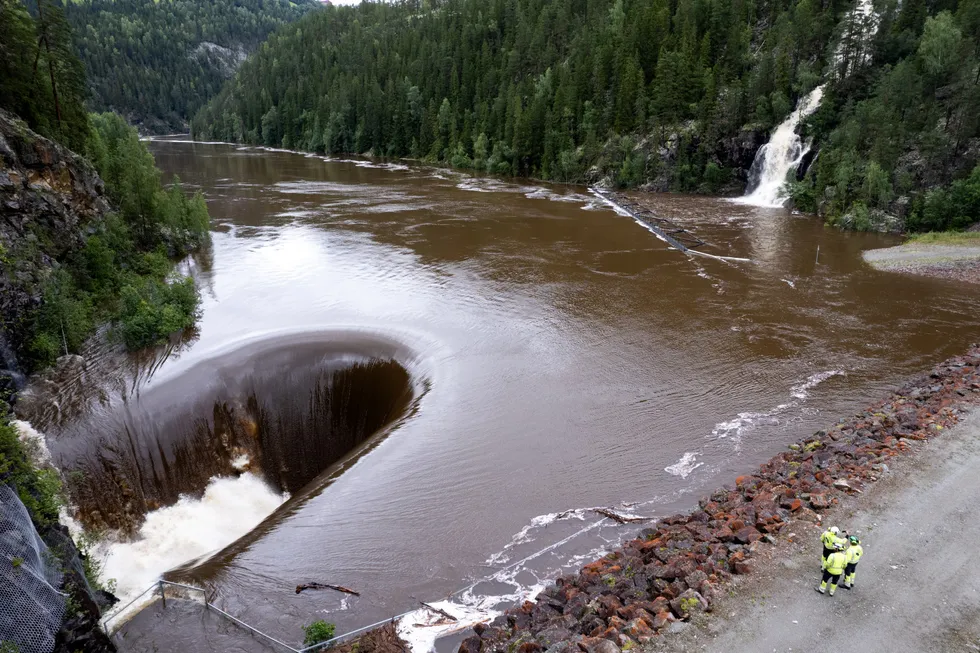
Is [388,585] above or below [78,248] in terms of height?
below

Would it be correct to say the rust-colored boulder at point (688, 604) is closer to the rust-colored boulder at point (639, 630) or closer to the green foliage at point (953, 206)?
the rust-colored boulder at point (639, 630)

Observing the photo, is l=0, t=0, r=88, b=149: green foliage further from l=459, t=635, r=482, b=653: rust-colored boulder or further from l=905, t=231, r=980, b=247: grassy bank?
l=905, t=231, r=980, b=247: grassy bank

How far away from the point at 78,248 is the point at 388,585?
27222 mm

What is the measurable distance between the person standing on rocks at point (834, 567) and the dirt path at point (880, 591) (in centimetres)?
20

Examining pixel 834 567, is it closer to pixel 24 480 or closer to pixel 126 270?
pixel 24 480

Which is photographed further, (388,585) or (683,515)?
(683,515)

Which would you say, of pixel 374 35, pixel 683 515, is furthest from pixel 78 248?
pixel 374 35

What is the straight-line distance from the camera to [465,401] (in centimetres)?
2225

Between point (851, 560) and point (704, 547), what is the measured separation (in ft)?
9.08

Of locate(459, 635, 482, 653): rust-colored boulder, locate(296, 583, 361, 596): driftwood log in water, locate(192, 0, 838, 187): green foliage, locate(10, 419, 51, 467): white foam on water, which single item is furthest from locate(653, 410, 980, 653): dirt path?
locate(192, 0, 838, 187): green foliage

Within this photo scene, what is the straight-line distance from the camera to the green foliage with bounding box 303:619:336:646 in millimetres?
12062

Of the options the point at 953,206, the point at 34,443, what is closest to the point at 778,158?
the point at 953,206

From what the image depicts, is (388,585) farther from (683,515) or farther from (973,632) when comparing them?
(973,632)

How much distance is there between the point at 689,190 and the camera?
71.9 meters
